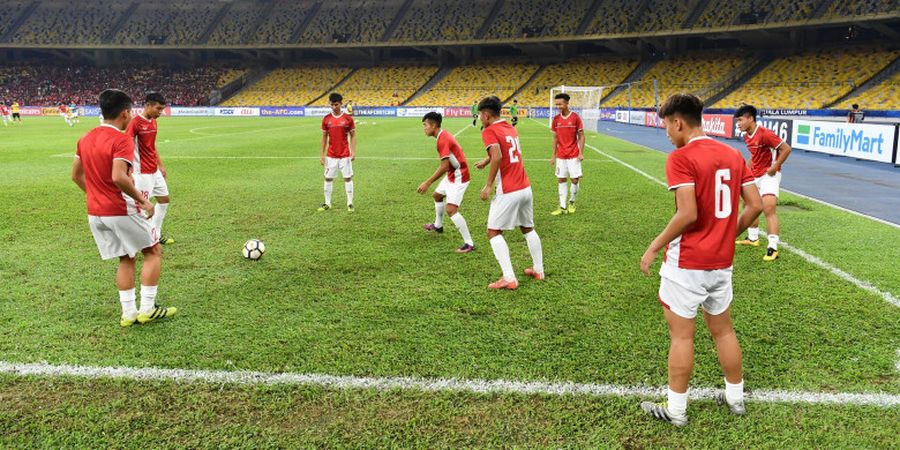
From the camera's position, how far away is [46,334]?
4.70m

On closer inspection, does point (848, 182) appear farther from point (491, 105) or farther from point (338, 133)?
point (491, 105)

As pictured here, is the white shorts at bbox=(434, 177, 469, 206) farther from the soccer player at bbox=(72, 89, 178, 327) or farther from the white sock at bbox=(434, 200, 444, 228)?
the soccer player at bbox=(72, 89, 178, 327)

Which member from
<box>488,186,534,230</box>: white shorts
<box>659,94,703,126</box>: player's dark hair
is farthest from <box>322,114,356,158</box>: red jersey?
<box>659,94,703,126</box>: player's dark hair

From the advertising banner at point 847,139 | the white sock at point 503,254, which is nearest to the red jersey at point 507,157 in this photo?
the white sock at point 503,254

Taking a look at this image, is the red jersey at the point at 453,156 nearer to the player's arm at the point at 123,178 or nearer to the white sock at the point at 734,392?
the player's arm at the point at 123,178

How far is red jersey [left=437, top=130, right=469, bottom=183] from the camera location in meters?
7.39

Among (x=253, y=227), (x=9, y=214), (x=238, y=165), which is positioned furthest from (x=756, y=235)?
(x=238, y=165)

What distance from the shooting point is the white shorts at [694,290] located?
325 centimetres

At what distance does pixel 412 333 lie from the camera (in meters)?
4.79

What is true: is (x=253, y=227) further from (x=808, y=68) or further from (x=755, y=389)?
(x=808, y=68)

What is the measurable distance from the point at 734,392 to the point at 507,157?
121 inches

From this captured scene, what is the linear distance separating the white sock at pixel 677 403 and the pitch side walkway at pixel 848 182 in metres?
8.58

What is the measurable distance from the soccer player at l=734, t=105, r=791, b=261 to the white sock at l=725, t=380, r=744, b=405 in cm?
416

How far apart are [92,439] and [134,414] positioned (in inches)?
11.7
